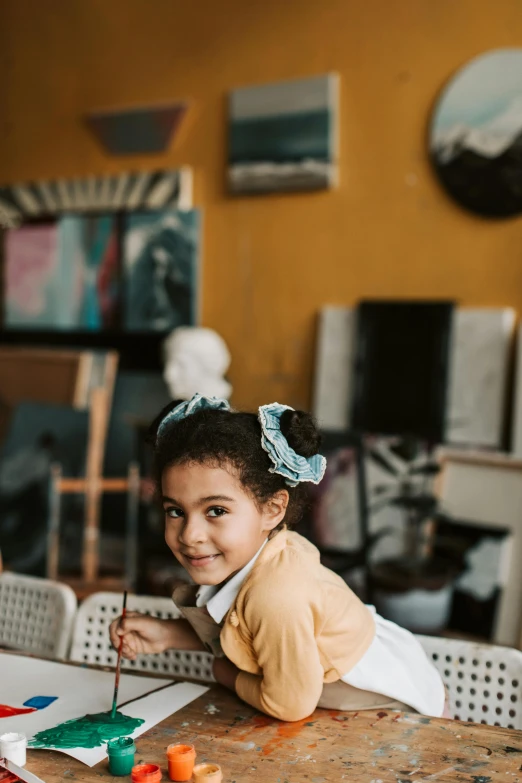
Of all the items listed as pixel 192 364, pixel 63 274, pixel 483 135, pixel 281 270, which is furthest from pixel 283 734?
pixel 63 274

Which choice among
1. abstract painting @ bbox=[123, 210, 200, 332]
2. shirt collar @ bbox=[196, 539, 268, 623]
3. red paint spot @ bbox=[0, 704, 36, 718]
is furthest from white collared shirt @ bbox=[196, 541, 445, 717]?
abstract painting @ bbox=[123, 210, 200, 332]

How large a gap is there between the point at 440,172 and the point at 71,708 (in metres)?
2.93

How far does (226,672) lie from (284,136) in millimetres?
3080

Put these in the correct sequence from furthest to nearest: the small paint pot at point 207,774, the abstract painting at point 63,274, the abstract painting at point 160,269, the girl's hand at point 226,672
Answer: the abstract painting at point 63,274, the abstract painting at point 160,269, the girl's hand at point 226,672, the small paint pot at point 207,774

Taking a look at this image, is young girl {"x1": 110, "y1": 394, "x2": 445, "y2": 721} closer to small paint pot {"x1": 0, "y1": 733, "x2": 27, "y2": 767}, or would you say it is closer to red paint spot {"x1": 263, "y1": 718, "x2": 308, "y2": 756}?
red paint spot {"x1": 263, "y1": 718, "x2": 308, "y2": 756}

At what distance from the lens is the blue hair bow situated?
1454 mm

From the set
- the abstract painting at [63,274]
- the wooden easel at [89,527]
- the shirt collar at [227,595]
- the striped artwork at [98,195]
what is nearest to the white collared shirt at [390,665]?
the shirt collar at [227,595]

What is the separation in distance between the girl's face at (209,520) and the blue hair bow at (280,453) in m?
0.08

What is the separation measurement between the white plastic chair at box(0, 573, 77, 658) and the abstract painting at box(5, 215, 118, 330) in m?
2.78

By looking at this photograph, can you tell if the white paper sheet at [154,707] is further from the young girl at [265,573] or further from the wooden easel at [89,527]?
the wooden easel at [89,527]

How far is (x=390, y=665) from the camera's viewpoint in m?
1.55

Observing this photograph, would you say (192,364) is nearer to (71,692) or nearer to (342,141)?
(342,141)

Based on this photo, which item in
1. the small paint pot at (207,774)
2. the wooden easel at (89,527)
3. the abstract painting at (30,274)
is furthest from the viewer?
the abstract painting at (30,274)

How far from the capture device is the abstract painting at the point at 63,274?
4.75 meters
